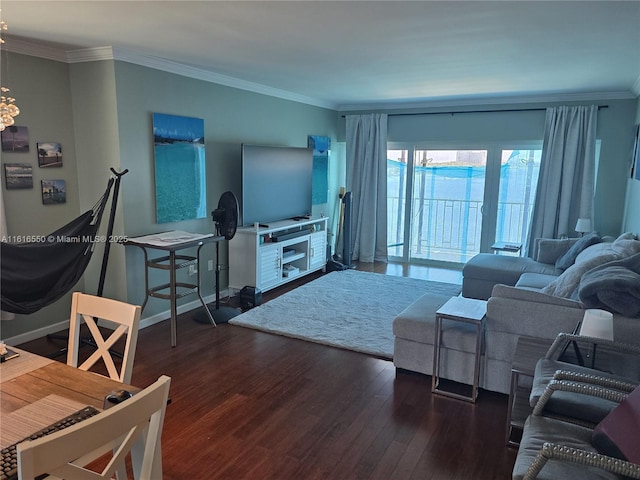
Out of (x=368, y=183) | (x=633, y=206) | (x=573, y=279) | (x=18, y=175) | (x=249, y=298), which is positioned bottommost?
(x=249, y=298)

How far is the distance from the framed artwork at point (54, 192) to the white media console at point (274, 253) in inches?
66.8

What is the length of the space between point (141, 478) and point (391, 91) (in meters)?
5.05

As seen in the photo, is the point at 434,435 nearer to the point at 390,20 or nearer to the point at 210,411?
the point at 210,411

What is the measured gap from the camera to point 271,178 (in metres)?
5.35

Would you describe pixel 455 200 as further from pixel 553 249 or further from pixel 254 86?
pixel 254 86

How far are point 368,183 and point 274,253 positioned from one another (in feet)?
7.72

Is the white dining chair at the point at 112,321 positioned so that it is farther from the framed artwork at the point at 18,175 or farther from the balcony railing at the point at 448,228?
the balcony railing at the point at 448,228

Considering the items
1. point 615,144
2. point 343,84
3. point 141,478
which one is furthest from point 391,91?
point 141,478

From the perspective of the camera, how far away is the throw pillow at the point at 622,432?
155 cm

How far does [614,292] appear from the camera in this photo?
2.54m

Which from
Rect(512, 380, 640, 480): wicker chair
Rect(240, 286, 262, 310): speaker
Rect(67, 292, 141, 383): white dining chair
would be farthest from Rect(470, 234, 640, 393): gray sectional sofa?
Rect(240, 286, 262, 310): speaker

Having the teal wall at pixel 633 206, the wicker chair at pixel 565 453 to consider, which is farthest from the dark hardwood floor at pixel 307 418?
the teal wall at pixel 633 206

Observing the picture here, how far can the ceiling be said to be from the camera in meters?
2.54

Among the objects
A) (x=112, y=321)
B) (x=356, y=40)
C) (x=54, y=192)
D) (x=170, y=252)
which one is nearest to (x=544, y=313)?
(x=356, y=40)
